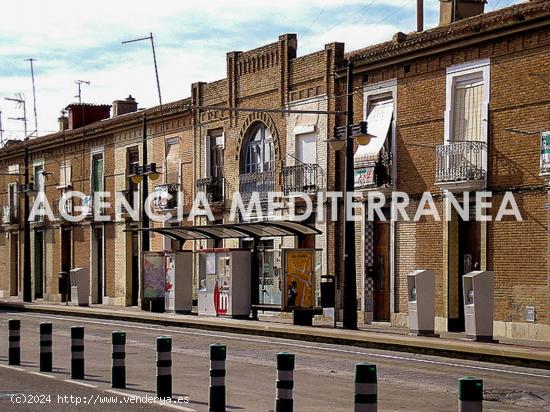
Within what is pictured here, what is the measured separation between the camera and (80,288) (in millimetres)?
52500

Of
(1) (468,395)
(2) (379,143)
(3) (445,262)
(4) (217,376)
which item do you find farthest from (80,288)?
(1) (468,395)

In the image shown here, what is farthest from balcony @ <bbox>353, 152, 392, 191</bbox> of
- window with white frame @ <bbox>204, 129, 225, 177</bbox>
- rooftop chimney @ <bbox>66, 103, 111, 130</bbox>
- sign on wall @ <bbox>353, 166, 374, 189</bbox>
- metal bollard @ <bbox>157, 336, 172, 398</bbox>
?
rooftop chimney @ <bbox>66, 103, 111, 130</bbox>

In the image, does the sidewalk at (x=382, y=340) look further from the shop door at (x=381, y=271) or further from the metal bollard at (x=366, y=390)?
the metal bollard at (x=366, y=390)

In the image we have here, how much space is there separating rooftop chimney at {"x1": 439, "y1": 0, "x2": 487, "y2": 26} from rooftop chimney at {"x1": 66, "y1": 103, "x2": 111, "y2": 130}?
29.0 meters

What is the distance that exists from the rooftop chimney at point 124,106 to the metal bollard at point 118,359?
43021mm

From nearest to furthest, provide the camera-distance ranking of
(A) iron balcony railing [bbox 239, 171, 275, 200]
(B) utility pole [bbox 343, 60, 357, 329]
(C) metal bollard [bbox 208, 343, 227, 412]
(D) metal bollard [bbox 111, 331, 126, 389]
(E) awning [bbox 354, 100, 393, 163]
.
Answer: (C) metal bollard [bbox 208, 343, 227, 412] → (D) metal bollard [bbox 111, 331, 126, 389] → (B) utility pole [bbox 343, 60, 357, 329] → (E) awning [bbox 354, 100, 393, 163] → (A) iron balcony railing [bbox 239, 171, 275, 200]

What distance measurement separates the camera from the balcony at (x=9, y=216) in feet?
211

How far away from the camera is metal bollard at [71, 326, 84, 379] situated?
17.4 m

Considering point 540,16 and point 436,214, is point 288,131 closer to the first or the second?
point 436,214

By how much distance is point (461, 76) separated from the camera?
32.2m

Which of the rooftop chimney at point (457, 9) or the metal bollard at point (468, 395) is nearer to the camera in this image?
the metal bollard at point (468, 395)

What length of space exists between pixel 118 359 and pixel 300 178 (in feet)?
75.3

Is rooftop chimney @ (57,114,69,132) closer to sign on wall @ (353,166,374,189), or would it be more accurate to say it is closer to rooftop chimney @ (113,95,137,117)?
rooftop chimney @ (113,95,137,117)

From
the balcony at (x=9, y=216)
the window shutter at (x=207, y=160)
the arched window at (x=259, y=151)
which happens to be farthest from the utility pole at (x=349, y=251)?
the balcony at (x=9, y=216)
